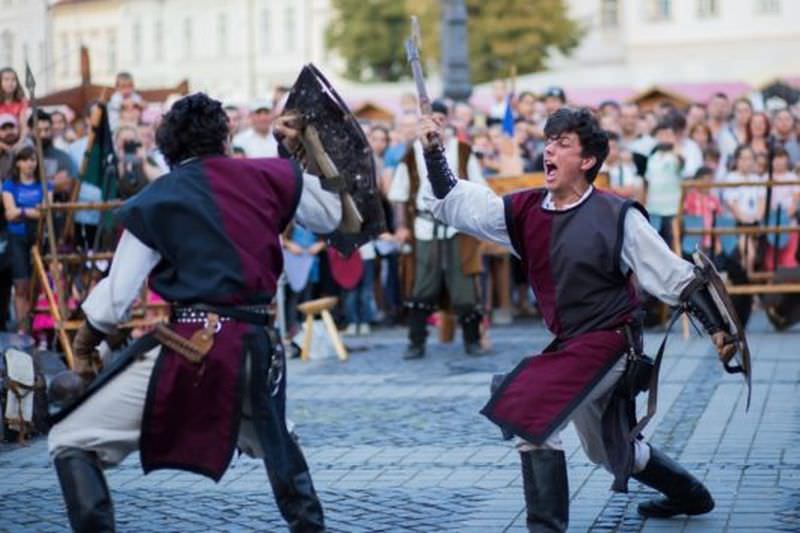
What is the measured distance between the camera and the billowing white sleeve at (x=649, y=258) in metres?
7.46

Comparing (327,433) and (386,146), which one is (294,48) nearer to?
(386,146)

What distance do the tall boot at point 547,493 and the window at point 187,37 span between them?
79.8 metres

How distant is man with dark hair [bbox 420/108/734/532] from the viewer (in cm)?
735

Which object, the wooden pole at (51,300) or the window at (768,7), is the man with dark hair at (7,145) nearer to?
the wooden pole at (51,300)

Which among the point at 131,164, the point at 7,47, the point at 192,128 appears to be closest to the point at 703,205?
the point at 131,164

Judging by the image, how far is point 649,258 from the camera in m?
7.46

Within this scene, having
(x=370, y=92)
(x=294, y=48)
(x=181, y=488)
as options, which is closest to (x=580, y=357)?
(x=181, y=488)

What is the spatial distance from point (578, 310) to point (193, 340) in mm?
1449

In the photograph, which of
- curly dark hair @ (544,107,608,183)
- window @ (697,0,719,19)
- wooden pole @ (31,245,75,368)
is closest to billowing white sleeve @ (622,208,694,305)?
curly dark hair @ (544,107,608,183)

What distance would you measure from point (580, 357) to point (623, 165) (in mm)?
9856

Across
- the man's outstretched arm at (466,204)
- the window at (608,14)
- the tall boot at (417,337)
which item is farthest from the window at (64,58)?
the window at (608,14)

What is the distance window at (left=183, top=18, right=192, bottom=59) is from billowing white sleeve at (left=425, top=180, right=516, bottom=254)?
79181 mm

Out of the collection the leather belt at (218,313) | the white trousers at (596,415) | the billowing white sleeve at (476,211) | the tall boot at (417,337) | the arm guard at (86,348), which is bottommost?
the tall boot at (417,337)

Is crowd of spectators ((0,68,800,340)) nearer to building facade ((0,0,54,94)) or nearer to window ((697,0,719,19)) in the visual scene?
building facade ((0,0,54,94))
